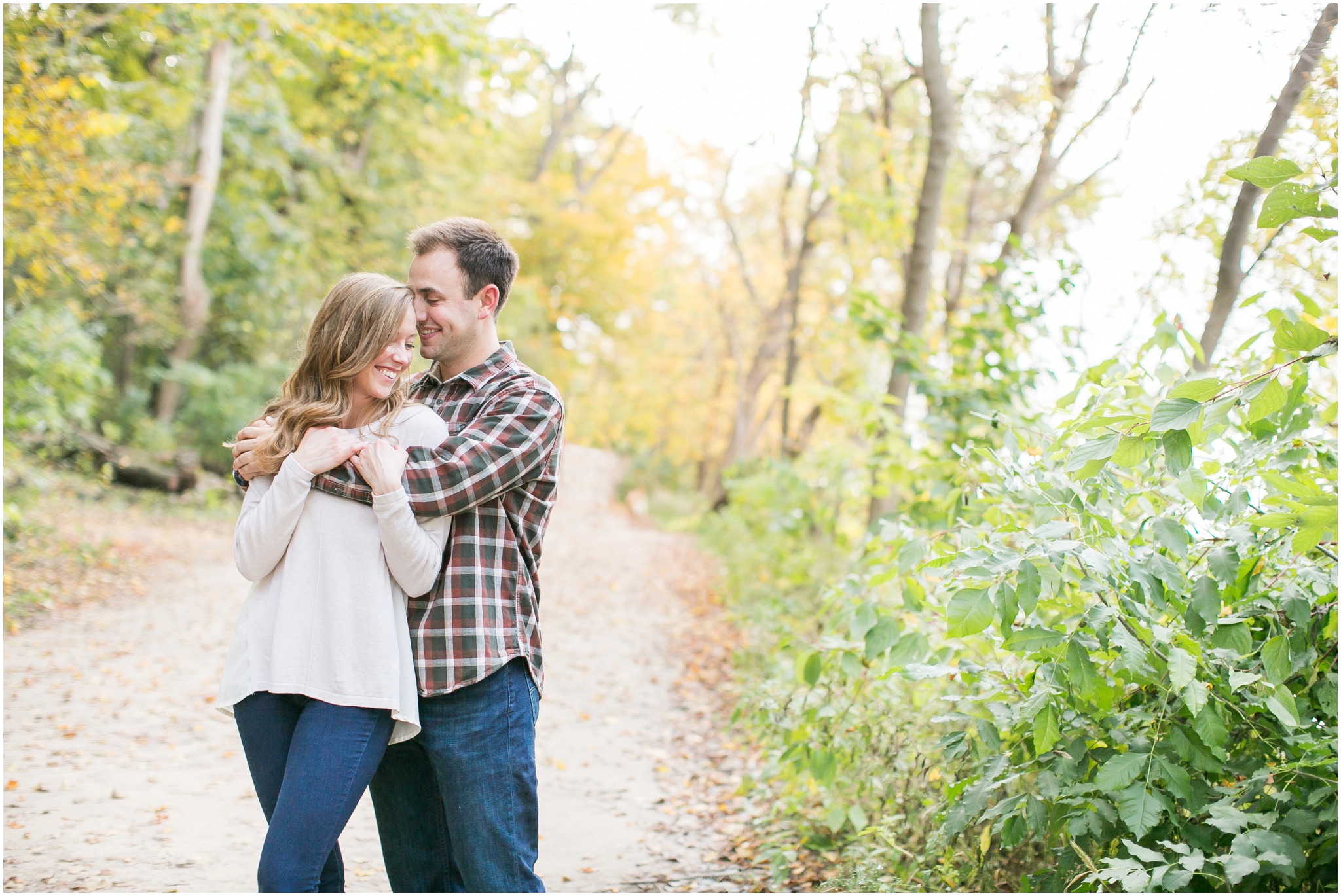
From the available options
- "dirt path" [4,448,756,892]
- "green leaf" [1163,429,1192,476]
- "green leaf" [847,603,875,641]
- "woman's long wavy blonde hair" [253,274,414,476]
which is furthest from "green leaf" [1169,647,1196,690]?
"dirt path" [4,448,756,892]

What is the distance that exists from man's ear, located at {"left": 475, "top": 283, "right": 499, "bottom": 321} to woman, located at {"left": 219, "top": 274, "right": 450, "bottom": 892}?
21cm

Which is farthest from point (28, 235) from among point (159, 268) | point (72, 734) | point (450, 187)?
point (450, 187)

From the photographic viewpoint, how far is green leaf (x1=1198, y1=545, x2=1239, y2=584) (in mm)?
2219

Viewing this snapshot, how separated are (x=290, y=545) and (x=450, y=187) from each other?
16.3 m

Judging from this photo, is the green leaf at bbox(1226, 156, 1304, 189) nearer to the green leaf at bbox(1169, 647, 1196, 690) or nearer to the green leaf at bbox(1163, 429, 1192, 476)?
the green leaf at bbox(1163, 429, 1192, 476)

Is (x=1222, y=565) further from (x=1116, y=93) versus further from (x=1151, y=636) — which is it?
(x=1116, y=93)

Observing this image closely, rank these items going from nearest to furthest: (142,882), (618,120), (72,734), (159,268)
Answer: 1. (142,882)
2. (72,734)
3. (159,268)
4. (618,120)

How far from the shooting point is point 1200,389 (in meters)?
1.88

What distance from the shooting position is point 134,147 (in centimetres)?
1233

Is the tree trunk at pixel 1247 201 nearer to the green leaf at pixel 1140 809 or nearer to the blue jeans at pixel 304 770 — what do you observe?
the green leaf at pixel 1140 809

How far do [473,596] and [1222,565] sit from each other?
176 centimetres

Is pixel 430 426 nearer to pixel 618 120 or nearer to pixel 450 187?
pixel 450 187

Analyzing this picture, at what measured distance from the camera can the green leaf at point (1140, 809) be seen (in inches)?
86.4

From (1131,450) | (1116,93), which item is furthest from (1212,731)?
(1116,93)
